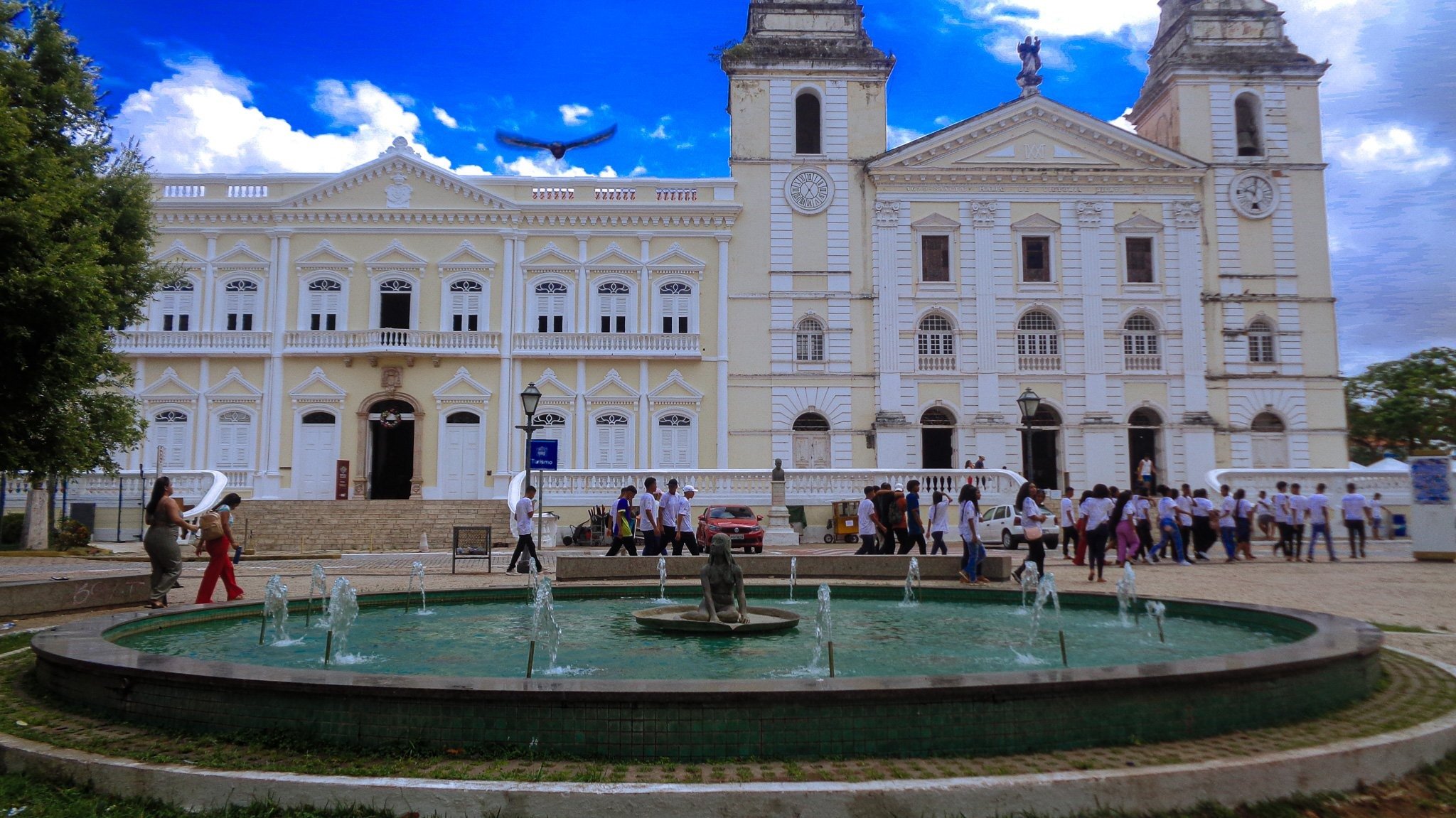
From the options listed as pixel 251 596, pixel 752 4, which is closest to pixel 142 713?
pixel 251 596

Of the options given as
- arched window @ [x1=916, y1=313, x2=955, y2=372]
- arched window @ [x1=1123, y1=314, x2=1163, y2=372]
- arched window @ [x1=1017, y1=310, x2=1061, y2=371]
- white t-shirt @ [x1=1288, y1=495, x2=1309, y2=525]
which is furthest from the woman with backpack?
arched window @ [x1=1123, y1=314, x2=1163, y2=372]

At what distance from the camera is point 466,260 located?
32.7m

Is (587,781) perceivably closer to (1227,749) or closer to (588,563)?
(1227,749)

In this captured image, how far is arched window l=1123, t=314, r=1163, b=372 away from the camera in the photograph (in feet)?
110

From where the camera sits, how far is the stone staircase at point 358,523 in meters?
26.7

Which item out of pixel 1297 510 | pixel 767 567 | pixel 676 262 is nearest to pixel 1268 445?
pixel 1297 510

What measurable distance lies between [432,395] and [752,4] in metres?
17.8

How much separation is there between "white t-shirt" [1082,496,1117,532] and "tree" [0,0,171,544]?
48.1ft

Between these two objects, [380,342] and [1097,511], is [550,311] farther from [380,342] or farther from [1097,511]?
[1097,511]

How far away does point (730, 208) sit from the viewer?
33156 millimetres

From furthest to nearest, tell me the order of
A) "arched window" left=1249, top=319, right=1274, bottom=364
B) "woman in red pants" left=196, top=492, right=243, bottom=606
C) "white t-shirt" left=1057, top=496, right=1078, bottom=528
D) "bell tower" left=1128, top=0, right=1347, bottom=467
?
1. "arched window" left=1249, top=319, right=1274, bottom=364
2. "bell tower" left=1128, top=0, right=1347, bottom=467
3. "white t-shirt" left=1057, top=496, right=1078, bottom=528
4. "woman in red pants" left=196, top=492, right=243, bottom=606

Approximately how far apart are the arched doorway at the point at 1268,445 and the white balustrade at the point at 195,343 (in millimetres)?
32905

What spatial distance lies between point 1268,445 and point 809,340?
1599 cm

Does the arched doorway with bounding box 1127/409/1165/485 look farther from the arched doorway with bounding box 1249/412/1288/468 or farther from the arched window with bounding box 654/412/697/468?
the arched window with bounding box 654/412/697/468
